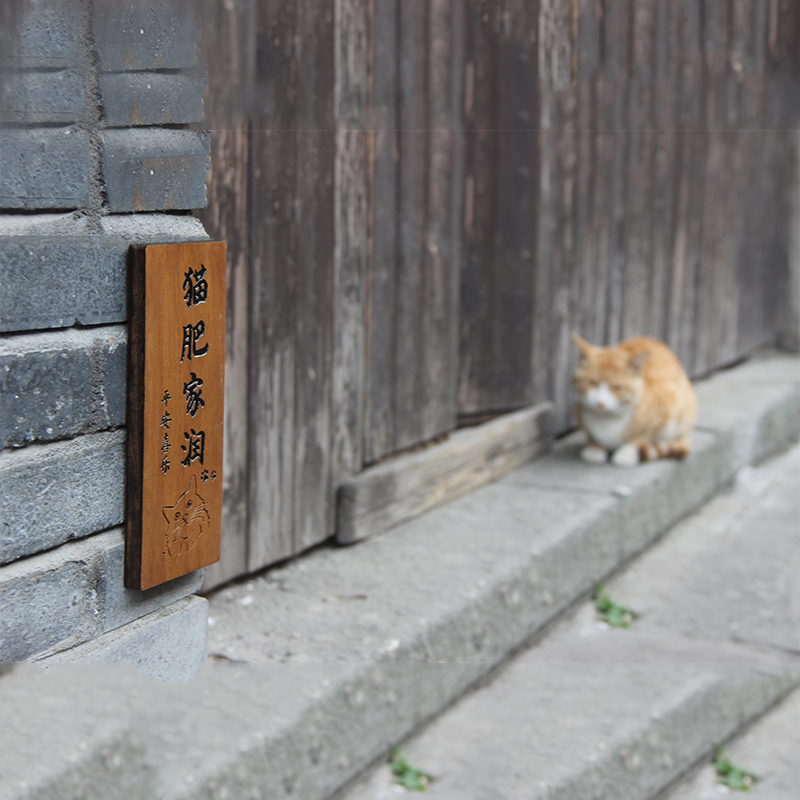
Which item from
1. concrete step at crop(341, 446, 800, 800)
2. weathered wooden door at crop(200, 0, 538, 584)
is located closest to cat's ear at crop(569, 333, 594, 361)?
weathered wooden door at crop(200, 0, 538, 584)

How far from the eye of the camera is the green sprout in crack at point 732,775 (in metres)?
3.06

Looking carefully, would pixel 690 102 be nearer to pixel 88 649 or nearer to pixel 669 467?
pixel 669 467

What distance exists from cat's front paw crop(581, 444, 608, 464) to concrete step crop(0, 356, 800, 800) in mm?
49

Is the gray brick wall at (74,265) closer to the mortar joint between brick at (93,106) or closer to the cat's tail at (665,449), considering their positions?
the mortar joint between brick at (93,106)

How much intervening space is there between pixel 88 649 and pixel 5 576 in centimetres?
22

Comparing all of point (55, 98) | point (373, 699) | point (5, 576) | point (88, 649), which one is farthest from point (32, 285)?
point (373, 699)

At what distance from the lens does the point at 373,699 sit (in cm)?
258

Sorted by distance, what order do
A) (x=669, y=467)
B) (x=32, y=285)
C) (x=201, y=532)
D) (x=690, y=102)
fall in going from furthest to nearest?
(x=690, y=102) → (x=669, y=467) → (x=201, y=532) → (x=32, y=285)

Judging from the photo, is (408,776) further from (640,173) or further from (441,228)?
(640,173)

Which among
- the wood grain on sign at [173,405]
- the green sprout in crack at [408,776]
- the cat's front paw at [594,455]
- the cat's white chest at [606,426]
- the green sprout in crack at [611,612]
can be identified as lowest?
the green sprout in crack at [408,776]

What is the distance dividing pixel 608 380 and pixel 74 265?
258 cm

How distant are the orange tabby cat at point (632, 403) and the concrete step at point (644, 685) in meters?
0.39

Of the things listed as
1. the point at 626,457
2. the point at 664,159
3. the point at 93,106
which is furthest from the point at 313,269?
the point at 664,159

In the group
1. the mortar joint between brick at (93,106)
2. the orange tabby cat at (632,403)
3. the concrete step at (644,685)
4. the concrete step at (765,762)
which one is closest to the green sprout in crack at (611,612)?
the concrete step at (644,685)
